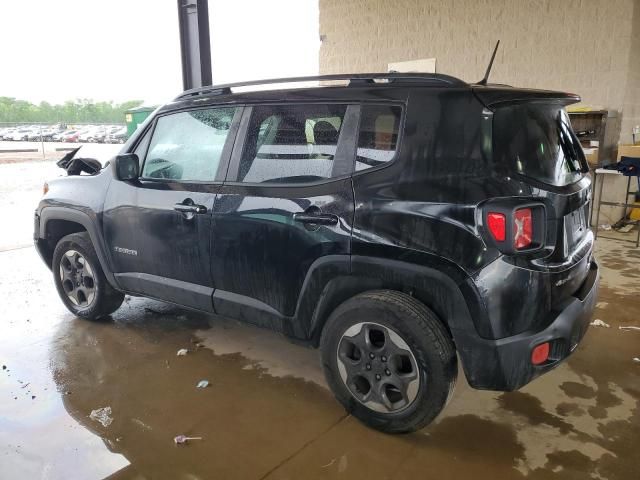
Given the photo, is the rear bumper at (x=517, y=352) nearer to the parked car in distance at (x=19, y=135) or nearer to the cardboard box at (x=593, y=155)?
the cardboard box at (x=593, y=155)

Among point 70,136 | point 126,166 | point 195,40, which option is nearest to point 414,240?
point 126,166

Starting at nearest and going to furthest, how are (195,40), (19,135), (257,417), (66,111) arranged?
(257,417) → (195,40) → (66,111) → (19,135)

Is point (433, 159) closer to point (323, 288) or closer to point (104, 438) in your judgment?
point (323, 288)

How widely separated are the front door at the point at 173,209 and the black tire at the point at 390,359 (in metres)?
0.95

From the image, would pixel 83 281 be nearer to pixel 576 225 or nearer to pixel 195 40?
pixel 576 225

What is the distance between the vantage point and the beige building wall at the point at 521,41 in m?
7.07

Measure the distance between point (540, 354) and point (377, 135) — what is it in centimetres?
122

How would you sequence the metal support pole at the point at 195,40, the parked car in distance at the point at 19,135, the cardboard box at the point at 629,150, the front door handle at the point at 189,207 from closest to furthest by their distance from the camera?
the front door handle at the point at 189,207
the metal support pole at the point at 195,40
the cardboard box at the point at 629,150
the parked car in distance at the point at 19,135

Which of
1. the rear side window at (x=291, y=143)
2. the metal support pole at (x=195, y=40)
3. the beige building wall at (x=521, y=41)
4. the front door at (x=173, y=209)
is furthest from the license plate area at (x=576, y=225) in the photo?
the beige building wall at (x=521, y=41)

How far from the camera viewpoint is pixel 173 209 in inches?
123

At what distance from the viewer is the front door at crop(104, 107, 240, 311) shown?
9.88ft

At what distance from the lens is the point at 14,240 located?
678 centimetres

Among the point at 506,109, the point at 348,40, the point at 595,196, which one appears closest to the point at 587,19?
the point at 595,196

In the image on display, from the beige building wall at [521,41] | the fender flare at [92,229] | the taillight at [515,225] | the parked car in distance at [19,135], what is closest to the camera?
the taillight at [515,225]
